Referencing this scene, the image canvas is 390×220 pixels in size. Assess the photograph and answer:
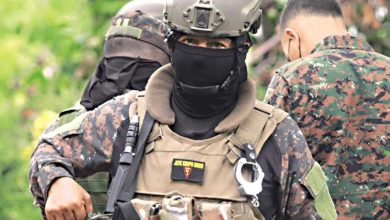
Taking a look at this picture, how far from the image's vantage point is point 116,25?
21.5 ft

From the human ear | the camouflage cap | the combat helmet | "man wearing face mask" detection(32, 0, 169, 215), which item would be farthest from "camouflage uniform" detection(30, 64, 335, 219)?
the human ear

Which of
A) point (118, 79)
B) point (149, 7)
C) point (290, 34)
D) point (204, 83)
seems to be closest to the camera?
point (204, 83)

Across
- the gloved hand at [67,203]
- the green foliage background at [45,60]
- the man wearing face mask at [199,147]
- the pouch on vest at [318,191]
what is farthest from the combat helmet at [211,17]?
the green foliage background at [45,60]

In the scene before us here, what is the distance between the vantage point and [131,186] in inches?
186

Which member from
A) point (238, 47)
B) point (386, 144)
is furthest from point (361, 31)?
point (238, 47)

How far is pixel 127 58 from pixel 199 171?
69.7 inches

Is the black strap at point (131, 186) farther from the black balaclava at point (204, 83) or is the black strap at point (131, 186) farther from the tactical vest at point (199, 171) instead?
the black balaclava at point (204, 83)

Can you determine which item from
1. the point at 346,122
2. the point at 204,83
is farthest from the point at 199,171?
the point at 346,122

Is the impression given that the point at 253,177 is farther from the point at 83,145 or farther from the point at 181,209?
the point at 83,145

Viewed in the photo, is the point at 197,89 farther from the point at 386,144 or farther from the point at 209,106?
the point at 386,144

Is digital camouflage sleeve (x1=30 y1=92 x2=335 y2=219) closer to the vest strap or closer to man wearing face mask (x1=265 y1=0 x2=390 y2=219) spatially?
the vest strap

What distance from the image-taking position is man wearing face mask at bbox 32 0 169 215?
20.8 feet

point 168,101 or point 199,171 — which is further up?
point 168,101

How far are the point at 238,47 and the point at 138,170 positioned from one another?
59 centimetres
